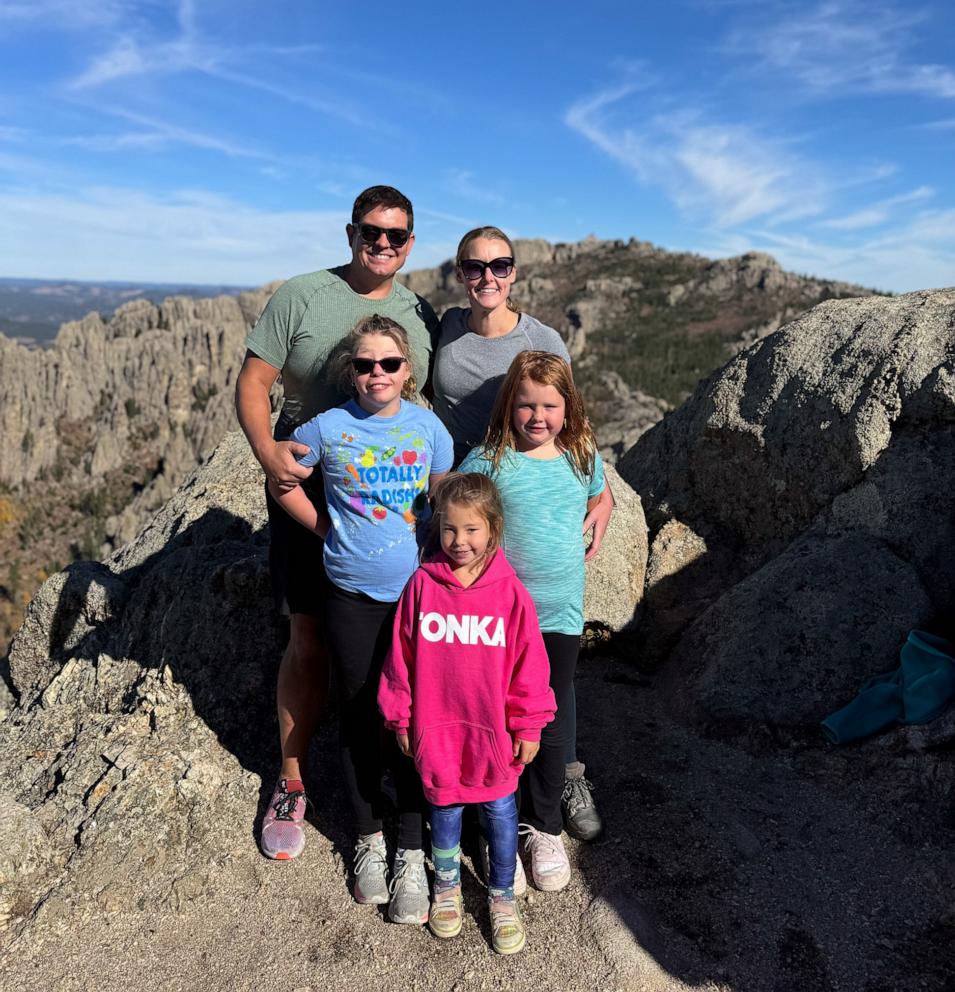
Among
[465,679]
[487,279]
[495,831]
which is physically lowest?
[495,831]

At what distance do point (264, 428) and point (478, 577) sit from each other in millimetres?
1194

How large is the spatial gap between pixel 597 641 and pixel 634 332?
64.8 meters

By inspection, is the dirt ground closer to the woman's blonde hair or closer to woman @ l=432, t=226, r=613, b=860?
woman @ l=432, t=226, r=613, b=860

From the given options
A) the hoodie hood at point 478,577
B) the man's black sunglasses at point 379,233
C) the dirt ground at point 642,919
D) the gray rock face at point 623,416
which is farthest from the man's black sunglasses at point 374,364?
the gray rock face at point 623,416

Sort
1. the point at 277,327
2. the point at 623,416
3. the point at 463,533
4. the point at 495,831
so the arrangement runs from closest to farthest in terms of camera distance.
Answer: the point at 463,533, the point at 495,831, the point at 277,327, the point at 623,416

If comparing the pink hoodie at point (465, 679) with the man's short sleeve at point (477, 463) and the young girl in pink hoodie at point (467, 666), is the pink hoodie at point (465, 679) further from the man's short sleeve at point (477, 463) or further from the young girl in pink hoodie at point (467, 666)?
the man's short sleeve at point (477, 463)

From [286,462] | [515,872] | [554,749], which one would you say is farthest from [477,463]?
[515,872]

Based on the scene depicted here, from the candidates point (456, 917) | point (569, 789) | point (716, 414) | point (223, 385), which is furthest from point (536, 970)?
point (223, 385)

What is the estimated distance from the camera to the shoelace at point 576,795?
3879 millimetres

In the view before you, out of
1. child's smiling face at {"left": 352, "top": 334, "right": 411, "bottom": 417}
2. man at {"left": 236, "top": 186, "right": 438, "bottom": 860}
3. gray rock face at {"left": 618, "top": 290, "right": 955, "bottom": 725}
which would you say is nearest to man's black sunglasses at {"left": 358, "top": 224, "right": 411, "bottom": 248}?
man at {"left": 236, "top": 186, "right": 438, "bottom": 860}

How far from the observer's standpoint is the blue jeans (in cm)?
319

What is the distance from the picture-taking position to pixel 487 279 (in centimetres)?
341

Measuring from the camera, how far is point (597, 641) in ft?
18.4

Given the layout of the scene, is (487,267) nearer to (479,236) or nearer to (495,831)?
(479,236)
